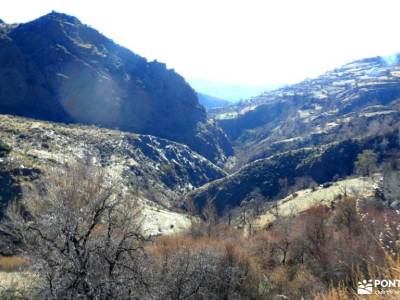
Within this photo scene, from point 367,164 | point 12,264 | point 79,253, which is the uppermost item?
point 79,253

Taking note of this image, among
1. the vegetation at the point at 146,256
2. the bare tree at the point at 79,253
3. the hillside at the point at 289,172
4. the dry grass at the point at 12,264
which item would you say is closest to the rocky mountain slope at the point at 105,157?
the hillside at the point at 289,172

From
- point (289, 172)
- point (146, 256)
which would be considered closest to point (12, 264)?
point (146, 256)

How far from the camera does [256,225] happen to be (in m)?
92.2

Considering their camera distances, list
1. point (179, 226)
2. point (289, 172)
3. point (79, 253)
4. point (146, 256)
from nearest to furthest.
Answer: point (79, 253)
point (146, 256)
point (179, 226)
point (289, 172)

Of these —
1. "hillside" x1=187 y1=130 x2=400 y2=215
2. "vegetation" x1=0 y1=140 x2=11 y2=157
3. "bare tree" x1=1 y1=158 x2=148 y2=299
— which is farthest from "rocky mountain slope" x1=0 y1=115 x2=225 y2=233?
"bare tree" x1=1 y1=158 x2=148 y2=299

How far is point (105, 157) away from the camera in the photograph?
166 metres

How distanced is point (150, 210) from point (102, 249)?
9759cm

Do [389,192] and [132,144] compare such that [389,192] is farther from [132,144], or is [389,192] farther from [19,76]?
[19,76]

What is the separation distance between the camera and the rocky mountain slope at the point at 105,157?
382 feet

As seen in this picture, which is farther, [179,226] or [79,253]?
[179,226]

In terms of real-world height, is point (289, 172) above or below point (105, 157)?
below

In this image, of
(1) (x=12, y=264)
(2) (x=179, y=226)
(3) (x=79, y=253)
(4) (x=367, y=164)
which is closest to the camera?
(3) (x=79, y=253)

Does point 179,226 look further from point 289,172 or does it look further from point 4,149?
point 289,172

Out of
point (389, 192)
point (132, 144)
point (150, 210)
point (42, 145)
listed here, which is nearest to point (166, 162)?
point (132, 144)
